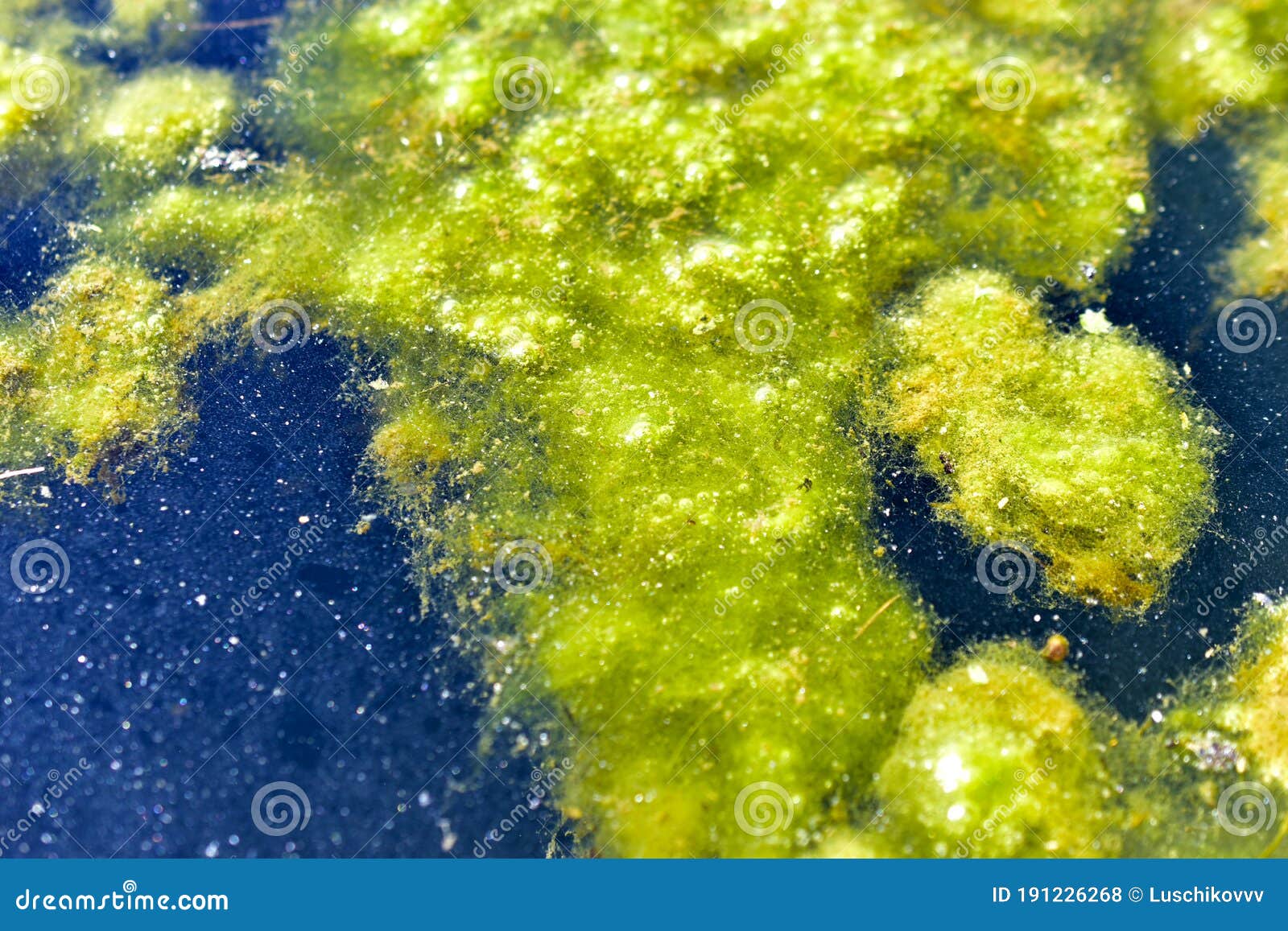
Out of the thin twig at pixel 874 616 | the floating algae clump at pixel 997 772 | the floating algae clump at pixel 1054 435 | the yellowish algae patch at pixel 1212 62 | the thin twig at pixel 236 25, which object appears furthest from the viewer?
the thin twig at pixel 236 25

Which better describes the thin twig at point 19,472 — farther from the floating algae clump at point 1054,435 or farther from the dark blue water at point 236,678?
the floating algae clump at point 1054,435

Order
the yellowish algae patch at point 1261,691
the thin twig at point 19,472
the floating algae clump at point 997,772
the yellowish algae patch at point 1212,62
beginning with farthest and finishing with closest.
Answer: the yellowish algae patch at point 1212,62 < the thin twig at point 19,472 < the yellowish algae patch at point 1261,691 < the floating algae clump at point 997,772

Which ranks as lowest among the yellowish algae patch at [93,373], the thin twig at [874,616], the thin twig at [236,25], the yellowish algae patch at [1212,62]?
the thin twig at [874,616]

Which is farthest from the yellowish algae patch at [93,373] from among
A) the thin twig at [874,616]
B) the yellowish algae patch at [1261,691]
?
the yellowish algae patch at [1261,691]

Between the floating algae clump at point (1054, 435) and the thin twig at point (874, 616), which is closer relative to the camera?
the thin twig at point (874, 616)

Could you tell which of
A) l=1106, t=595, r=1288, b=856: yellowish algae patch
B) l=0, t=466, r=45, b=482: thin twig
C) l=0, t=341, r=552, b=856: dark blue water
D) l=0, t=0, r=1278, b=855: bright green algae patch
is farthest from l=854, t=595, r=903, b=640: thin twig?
l=0, t=466, r=45, b=482: thin twig
